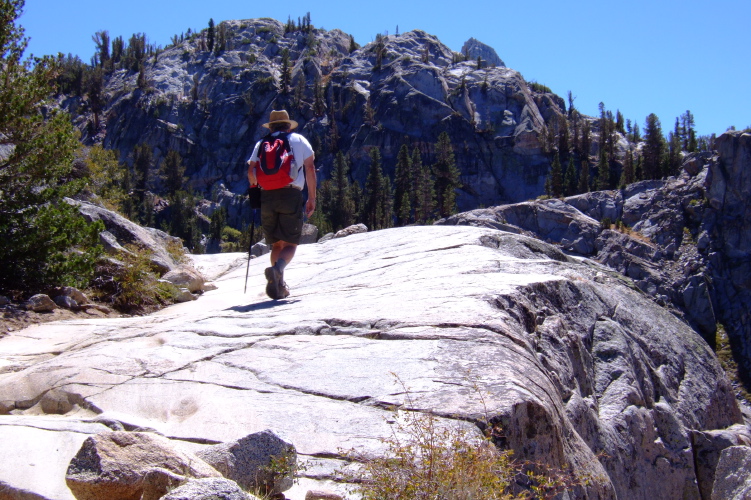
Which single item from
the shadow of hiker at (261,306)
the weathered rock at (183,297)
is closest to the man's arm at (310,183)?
the shadow of hiker at (261,306)

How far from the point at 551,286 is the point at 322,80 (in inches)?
4268

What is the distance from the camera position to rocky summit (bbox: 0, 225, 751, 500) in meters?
3.07

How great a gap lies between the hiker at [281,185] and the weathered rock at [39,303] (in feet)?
7.91

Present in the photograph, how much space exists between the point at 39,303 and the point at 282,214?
277cm

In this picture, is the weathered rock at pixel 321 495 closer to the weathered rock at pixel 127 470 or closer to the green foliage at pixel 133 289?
the weathered rock at pixel 127 470

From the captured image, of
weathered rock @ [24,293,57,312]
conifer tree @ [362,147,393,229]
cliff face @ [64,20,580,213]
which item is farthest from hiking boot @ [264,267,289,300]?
cliff face @ [64,20,580,213]

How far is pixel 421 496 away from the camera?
88.3 inches

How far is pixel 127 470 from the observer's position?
2400 millimetres

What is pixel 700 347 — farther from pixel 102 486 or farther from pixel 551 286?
pixel 102 486

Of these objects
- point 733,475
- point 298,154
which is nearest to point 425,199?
point 298,154

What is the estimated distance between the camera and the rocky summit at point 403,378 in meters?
3.07

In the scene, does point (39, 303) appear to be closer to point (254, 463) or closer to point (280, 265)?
point (280, 265)

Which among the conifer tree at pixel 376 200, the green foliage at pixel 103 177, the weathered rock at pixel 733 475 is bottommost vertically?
the weathered rock at pixel 733 475

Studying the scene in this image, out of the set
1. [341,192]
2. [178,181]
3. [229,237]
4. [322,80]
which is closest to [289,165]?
[341,192]
